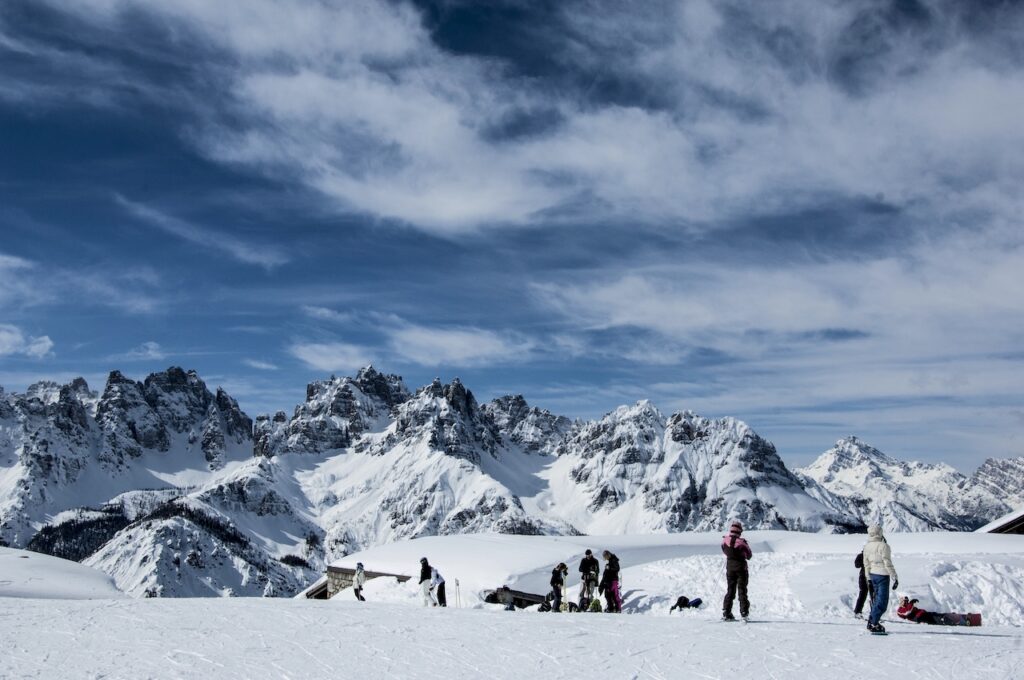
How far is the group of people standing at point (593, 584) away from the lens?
2742 cm

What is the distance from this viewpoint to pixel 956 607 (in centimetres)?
2975

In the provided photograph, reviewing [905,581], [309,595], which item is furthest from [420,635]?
[309,595]

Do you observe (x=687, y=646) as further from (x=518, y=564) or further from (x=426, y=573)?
(x=518, y=564)

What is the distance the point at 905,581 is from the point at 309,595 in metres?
35.0

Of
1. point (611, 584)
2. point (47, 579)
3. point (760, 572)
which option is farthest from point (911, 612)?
point (47, 579)

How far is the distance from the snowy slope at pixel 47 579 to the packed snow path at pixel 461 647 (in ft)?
93.4

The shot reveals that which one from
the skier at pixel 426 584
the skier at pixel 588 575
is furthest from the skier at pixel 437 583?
the skier at pixel 588 575

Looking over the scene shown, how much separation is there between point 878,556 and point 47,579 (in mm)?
50539

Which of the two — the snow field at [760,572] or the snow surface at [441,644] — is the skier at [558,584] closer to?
the snow field at [760,572]

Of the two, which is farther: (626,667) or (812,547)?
(812,547)

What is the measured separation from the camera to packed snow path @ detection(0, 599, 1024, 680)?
14547 millimetres

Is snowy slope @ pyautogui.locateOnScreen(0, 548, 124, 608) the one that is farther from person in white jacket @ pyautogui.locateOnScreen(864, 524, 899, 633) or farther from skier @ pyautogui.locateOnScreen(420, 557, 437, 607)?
person in white jacket @ pyautogui.locateOnScreen(864, 524, 899, 633)

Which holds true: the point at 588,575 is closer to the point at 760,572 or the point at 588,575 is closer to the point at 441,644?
the point at 760,572

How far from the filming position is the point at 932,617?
25.9 m
